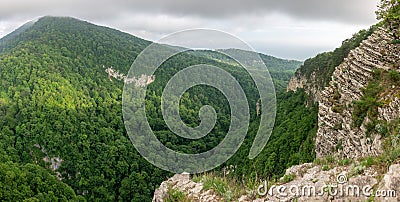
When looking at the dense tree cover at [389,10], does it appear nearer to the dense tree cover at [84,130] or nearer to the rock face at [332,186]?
the rock face at [332,186]

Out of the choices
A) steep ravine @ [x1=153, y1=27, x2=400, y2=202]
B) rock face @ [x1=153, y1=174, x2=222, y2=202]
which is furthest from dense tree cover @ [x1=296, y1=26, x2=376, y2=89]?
rock face @ [x1=153, y1=174, x2=222, y2=202]

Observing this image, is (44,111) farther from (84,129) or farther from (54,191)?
(54,191)

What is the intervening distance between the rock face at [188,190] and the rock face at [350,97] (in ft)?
32.6

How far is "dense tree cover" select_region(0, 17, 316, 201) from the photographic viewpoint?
5412 centimetres

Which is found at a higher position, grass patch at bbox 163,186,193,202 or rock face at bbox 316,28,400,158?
rock face at bbox 316,28,400,158

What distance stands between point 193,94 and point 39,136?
173 feet

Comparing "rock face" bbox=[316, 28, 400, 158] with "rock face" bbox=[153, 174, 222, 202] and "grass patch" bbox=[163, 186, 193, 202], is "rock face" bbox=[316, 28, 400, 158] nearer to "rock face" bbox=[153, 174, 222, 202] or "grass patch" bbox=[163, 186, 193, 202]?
"rock face" bbox=[153, 174, 222, 202]

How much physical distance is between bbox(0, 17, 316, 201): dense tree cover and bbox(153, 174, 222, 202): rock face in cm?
2595

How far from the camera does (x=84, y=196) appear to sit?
69438mm

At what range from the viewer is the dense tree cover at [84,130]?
54.1m

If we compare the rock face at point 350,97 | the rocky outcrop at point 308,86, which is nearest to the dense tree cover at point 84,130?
the rocky outcrop at point 308,86

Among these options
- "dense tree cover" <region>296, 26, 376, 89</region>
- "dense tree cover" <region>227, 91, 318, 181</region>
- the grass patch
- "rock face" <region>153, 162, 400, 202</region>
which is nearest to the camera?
"rock face" <region>153, 162, 400, 202</region>

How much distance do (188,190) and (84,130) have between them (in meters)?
73.2

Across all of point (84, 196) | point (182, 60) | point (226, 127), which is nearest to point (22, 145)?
point (84, 196)
